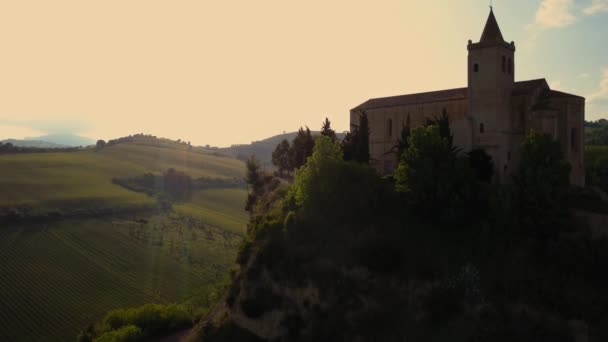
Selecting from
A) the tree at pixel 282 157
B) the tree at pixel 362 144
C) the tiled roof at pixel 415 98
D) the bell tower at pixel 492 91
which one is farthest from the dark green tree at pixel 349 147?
the tree at pixel 282 157

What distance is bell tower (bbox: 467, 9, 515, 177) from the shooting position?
4241cm

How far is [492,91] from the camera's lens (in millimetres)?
42812

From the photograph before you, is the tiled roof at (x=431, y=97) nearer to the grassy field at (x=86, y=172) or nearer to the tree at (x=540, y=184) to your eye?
the tree at (x=540, y=184)

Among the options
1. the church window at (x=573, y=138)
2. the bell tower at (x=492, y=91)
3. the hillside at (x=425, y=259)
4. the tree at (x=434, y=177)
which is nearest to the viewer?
the hillside at (x=425, y=259)

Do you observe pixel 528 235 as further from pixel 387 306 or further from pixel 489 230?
pixel 387 306

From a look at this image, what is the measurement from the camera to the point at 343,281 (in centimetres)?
3472

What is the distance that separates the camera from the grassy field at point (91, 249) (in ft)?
191

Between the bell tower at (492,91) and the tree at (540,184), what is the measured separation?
7.96 metres

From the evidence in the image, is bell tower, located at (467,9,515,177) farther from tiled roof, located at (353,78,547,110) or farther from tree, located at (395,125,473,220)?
tree, located at (395,125,473,220)

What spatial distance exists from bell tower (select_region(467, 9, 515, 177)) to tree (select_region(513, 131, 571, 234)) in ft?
26.1

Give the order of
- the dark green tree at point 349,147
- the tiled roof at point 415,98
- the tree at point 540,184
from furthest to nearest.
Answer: the dark green tree at point 349,147 < the tiled roof at point 415,98 < the tree at point 540,184

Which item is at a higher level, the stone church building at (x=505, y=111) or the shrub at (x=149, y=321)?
the stone church building at (x=505, y=111)

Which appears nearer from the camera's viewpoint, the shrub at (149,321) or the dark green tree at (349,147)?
the shrub at (149,321)

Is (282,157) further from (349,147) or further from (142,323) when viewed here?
(142,323)
